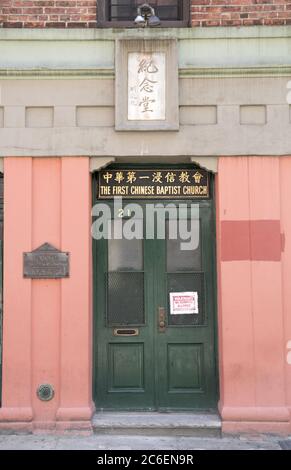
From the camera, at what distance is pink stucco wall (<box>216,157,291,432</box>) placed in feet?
21.1

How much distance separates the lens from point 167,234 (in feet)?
23.0

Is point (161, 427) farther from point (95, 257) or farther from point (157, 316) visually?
point (95, 257)

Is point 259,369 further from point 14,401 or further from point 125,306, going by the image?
point 14,401

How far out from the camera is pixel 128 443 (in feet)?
20.2

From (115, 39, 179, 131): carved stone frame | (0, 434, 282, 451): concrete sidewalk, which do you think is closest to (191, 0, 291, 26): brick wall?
(115, 39, 179, 131): carved stone frame

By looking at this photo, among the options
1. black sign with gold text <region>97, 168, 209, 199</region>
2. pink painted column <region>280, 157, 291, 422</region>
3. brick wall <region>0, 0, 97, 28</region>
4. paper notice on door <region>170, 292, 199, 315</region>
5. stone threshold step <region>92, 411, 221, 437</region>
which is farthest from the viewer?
black sign with gold text <region>97, 168, 209, 199</region>

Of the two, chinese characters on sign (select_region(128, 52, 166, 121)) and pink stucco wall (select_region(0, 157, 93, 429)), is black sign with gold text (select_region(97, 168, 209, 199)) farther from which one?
chinese characters on sign (select_region(128, 52, 166, 121))

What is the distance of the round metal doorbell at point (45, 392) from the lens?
21.1 ft

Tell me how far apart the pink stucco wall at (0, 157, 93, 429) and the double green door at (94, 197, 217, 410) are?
14.6 inches

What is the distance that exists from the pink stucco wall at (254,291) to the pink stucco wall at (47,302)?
5.57 ft

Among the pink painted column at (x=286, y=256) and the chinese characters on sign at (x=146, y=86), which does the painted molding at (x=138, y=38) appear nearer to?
the chinese characters on sign at (x=146, y=86)

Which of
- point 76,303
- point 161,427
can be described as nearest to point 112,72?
point 76,303

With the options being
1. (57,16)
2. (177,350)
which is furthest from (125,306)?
(57,16)

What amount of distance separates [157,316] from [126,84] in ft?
9.79
